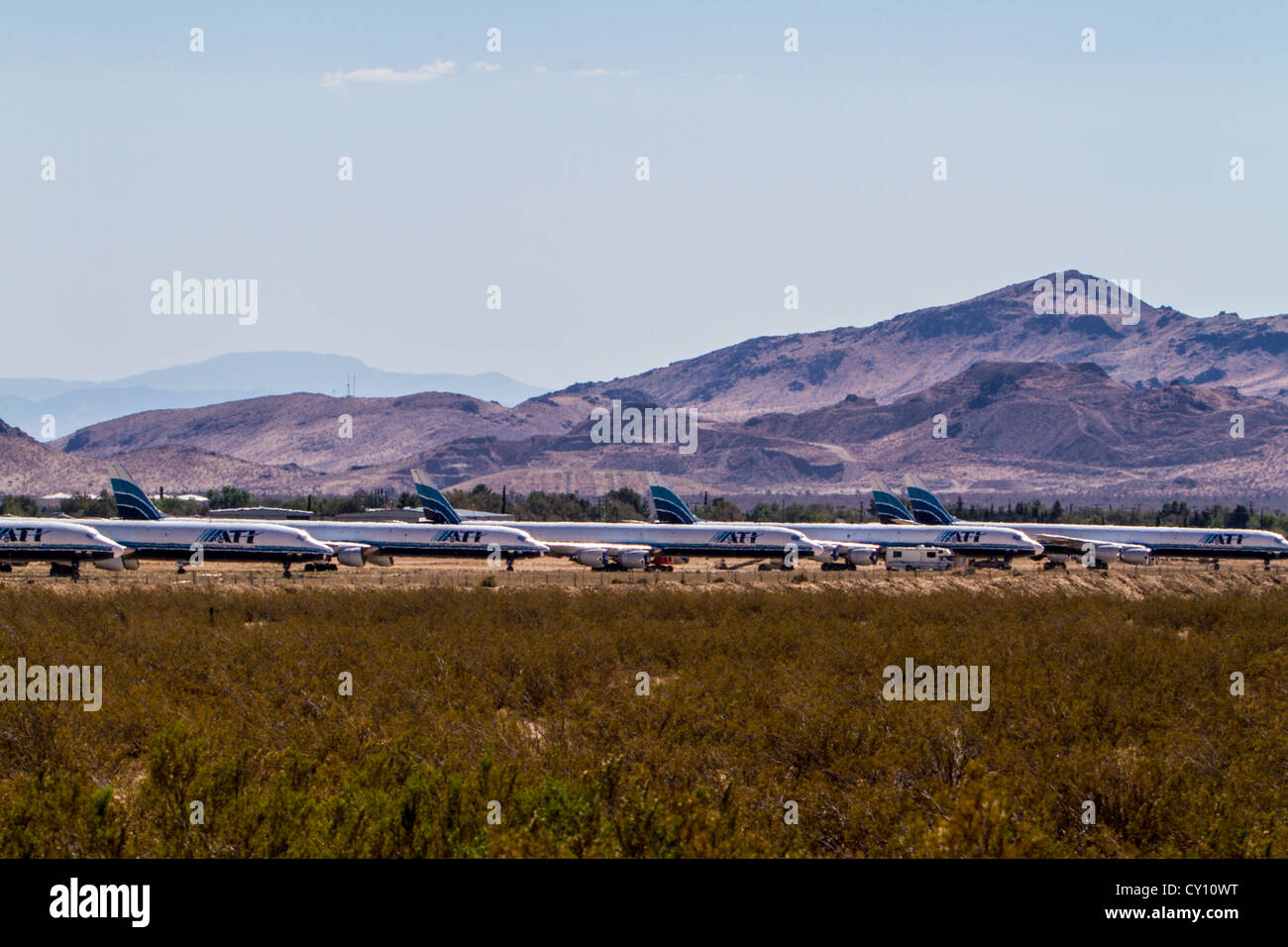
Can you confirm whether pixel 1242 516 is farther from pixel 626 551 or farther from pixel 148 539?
pixel 148 539

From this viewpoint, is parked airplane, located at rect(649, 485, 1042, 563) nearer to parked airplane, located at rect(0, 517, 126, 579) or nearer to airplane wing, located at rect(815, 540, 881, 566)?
airplane wing, located at rect(815, 540, 881, 566)

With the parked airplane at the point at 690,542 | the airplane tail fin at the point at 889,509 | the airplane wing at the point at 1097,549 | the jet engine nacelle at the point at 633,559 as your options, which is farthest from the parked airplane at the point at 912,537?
the airplane tail fin at the point at 889,509

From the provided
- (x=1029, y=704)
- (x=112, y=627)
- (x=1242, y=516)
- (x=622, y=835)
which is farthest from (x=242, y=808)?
(x=1242, y=516)

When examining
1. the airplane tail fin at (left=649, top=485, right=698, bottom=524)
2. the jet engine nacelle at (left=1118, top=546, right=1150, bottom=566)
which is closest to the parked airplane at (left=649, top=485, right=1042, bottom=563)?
the airplane tail fin at (left=649, top=485, right=698, bottom=524)

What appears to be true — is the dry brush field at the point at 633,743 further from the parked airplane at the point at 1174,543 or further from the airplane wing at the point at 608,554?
the parked airplane at the point at 1174,543

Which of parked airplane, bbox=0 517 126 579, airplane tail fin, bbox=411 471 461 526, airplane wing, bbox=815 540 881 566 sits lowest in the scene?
airplane wing, bbox=815 540 881 566

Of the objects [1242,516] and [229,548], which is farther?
[1242,516]

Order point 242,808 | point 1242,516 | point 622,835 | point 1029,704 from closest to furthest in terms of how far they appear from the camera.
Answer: point 622,835, point 242,808, point 1029,704, point 1242,516

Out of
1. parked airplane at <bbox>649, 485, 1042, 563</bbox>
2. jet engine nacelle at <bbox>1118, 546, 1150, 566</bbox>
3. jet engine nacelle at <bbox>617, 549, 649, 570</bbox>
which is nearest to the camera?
jet engine nacelle at <bbox>617, 549, 649, 570</bbox>
